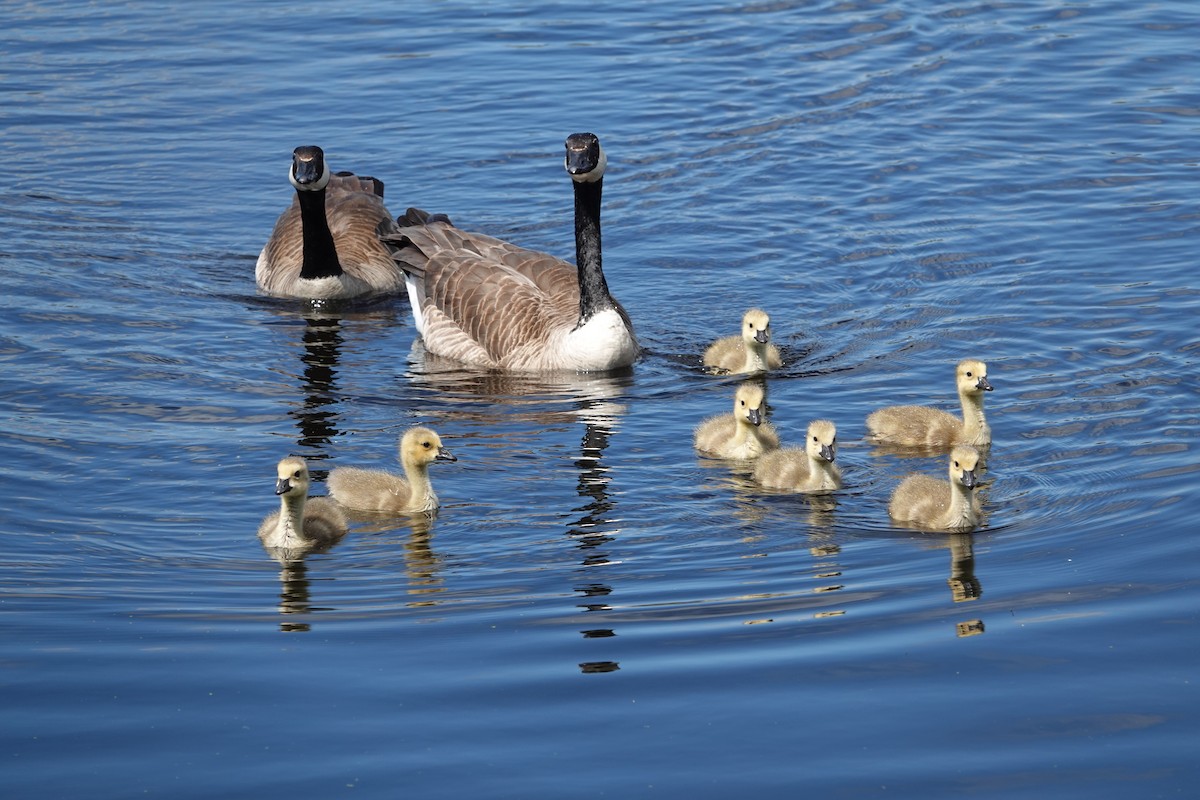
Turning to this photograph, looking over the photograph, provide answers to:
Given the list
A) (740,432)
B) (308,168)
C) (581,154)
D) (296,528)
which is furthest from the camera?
(308,168)

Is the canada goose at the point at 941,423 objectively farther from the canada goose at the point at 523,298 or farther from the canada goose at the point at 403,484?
the canada goose at the point at 403,484

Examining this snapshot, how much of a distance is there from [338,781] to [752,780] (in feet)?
5.56

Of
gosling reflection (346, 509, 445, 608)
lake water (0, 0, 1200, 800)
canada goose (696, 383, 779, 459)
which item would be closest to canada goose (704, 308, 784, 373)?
lake water (0, 0, 1200, 800)

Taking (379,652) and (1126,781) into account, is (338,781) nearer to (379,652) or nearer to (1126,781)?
(379,652)

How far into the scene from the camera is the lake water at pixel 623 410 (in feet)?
25.6

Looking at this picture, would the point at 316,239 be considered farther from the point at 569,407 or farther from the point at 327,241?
the point at 569,407

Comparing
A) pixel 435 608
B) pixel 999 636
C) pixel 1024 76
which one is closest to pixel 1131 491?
pixel 999 636

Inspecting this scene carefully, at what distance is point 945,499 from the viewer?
10.5m

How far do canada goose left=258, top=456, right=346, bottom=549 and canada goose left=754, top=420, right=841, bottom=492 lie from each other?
2.73 metres

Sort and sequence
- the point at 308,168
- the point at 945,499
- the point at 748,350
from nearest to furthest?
the point at 945,499 < the point at 748,350 < the point at 308,168

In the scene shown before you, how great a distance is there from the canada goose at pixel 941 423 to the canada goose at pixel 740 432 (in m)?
0.78

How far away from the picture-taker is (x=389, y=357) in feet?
49.2

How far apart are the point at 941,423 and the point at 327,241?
6.68m

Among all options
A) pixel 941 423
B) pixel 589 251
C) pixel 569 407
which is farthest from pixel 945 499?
pixel 589 251
